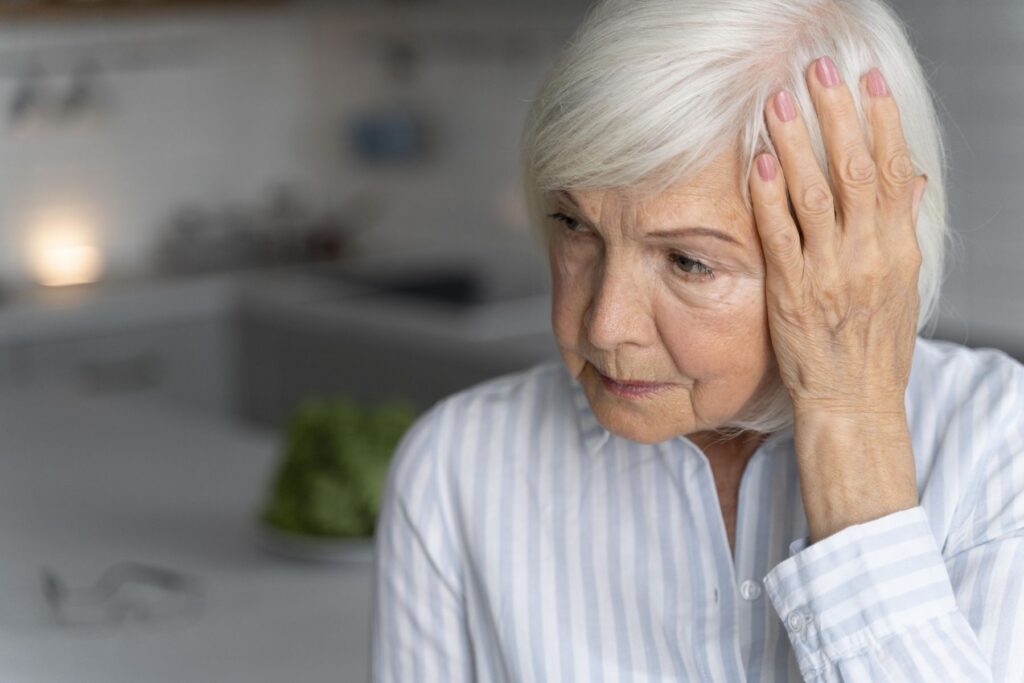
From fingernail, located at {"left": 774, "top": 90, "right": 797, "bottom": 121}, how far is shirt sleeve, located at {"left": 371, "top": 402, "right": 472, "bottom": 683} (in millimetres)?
444

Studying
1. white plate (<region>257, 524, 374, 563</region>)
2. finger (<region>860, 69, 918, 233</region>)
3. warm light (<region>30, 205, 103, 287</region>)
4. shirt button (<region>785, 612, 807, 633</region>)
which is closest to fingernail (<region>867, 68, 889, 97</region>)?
finger (<region>860, 69, 918, 233</region>)

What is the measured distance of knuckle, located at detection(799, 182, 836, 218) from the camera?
934mm

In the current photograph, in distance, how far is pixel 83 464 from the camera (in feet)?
8.32

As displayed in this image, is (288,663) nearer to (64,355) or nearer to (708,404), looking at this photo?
(708,404)

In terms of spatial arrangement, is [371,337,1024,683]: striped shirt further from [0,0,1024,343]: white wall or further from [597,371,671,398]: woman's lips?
[0,0,1024,343]: white wall

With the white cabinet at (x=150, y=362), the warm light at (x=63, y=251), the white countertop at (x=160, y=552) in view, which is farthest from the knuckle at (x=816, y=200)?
the warm light at (x=63, y=251)

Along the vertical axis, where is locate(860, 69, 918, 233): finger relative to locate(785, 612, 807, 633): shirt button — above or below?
above

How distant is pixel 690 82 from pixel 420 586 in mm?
497

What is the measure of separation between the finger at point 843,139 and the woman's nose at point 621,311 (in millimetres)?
150

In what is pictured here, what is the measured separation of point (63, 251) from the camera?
4.50 m

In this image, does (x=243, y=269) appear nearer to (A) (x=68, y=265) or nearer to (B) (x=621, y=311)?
(A) (x=68, y=265)

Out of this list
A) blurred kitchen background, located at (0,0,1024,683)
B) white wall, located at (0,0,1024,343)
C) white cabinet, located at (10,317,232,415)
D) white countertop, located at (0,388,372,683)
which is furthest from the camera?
white wall, located at (0,0,1024,343)

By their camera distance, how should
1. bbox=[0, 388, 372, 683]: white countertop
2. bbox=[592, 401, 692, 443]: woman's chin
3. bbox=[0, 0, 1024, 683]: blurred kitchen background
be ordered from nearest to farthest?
bbox=[592, 401, 692, 443]: woman's chin → bbox=[0, 388, 372, 683]: white countertop → bbox=[0, 0, 1024, 683]: blurred kitchen background

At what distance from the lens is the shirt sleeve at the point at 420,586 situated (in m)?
1.20
